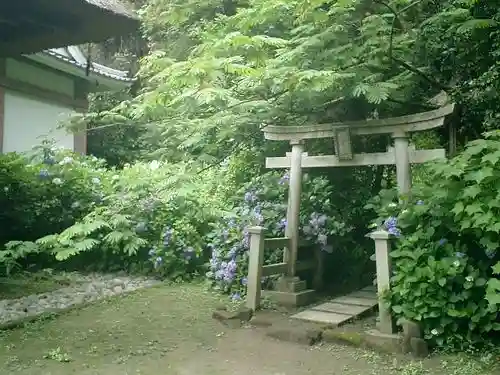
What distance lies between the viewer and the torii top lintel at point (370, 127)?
18.0ft

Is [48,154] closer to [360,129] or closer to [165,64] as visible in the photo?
[165,64]

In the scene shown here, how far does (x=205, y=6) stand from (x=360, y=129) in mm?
6348

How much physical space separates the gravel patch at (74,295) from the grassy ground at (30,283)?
15cm

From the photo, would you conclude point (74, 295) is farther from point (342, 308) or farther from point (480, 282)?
point (480, 282)

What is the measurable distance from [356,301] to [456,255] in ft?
5.56

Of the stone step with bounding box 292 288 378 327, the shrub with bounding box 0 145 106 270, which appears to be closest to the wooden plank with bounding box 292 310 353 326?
the stone step with bounding box 292 288 378 327

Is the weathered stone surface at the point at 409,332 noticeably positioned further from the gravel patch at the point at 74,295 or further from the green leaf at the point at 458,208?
the gravel patch at the point at 74,295

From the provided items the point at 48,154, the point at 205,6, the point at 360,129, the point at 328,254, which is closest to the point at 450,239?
the point at 360,129

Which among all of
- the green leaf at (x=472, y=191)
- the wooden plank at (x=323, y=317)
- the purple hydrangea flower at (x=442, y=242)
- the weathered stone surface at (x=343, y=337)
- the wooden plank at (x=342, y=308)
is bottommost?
the weathered stone surface at (x=343, y=337)

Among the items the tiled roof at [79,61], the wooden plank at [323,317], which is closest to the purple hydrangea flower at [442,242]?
the wooden plank at [323,317]

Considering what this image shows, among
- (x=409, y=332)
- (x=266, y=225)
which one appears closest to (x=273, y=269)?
(x=266, y=225)

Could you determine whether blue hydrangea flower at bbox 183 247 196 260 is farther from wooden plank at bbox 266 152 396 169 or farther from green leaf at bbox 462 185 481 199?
green leaf at bbox 462 185 481 199

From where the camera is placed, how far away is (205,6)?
11.2 meters

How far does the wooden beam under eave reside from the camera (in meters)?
5.53
